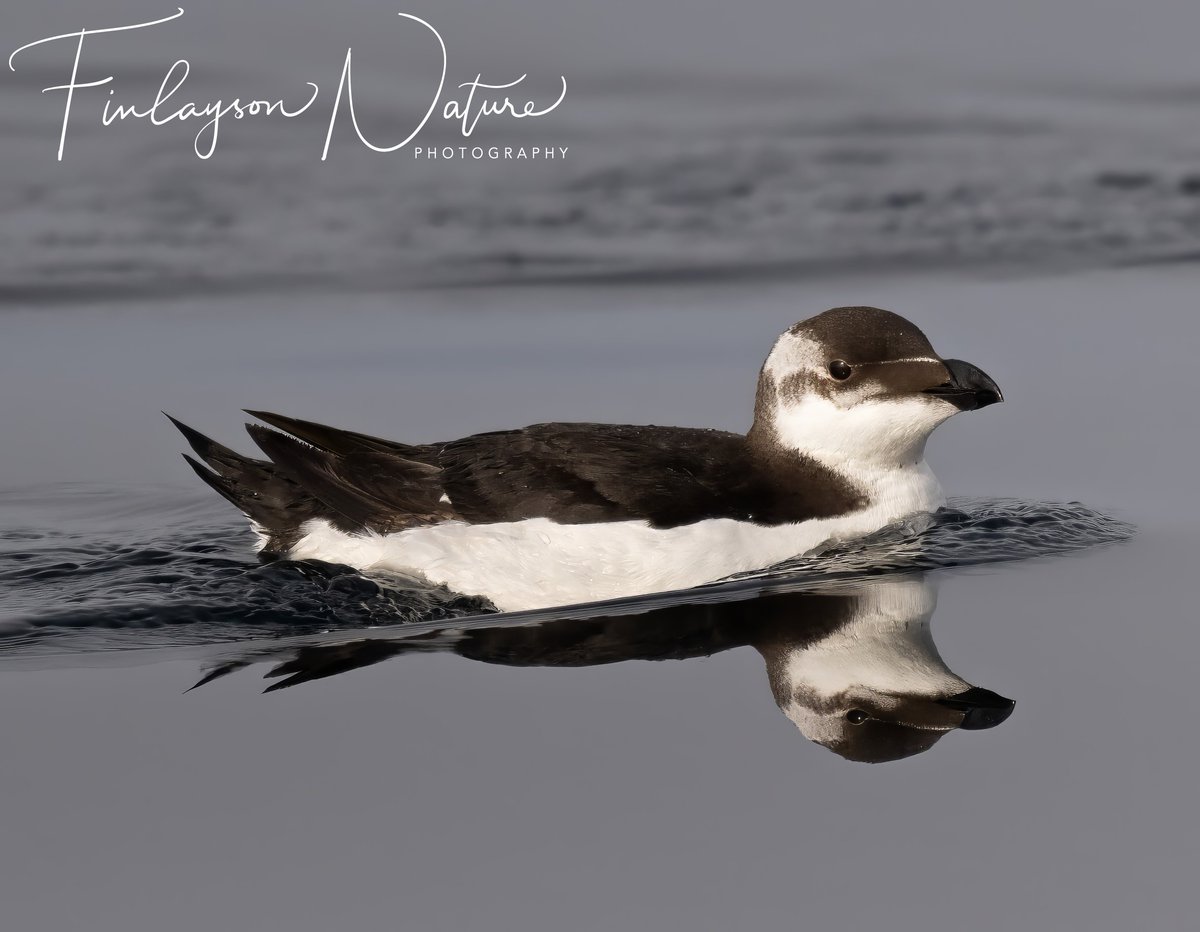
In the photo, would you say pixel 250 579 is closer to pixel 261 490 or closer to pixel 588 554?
pixel 261 490

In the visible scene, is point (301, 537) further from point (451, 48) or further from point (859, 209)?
point (451, 48)

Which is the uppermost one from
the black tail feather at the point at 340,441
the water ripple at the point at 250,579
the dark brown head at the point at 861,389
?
the dark brown head at the point at 861,389

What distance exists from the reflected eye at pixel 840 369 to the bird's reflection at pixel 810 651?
943 millimetres

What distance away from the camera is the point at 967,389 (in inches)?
290

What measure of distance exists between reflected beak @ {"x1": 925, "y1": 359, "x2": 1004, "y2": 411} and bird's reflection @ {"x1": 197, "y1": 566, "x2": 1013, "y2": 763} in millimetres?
791

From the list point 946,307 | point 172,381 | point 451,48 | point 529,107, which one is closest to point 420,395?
point 172,381

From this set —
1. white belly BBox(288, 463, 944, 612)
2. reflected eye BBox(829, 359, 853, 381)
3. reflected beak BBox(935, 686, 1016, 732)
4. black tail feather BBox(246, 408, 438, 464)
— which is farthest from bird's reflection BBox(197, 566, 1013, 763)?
black tail feather BBox(246, 408, 438, 464)

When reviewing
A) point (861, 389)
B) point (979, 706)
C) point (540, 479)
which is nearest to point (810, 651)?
point (979, 706)

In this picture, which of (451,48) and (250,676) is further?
(451,48)

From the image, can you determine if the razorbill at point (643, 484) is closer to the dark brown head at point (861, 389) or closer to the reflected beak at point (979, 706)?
the dark brown head at point (861, 389)

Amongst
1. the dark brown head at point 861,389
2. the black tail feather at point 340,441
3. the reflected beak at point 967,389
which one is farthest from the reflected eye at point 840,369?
the black tail feather at point 340,441

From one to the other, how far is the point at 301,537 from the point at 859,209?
7.31 m

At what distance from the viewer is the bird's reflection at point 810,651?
5.48 meters

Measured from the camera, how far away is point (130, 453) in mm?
9172
